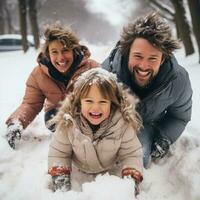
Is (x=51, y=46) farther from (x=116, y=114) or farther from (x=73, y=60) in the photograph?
(x=116, y=114)

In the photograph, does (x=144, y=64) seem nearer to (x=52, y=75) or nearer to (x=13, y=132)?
(x=52, y=75)

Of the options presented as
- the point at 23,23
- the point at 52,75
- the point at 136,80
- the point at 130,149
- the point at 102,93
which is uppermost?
the point at 102,93

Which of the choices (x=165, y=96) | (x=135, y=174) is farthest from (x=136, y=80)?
(x=135, y=174)

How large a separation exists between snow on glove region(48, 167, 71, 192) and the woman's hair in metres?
1.37

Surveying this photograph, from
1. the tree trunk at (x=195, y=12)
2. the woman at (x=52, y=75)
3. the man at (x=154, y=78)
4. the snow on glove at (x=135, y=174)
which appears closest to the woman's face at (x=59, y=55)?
the woman at (x=52, y=75)

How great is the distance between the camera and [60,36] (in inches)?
147

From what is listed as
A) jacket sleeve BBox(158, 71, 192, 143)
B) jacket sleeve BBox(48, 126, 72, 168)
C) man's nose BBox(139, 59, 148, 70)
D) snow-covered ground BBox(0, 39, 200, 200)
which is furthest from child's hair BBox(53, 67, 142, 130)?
jacket sleeve BBox(158, 71, 192, 143)

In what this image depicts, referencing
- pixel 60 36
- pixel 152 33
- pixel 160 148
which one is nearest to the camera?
pixel 152 33

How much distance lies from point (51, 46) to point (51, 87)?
418 millimetres

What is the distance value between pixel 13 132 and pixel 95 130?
117cm

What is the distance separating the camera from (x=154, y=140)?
3625mm

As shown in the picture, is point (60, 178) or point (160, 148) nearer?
point (60, 178)

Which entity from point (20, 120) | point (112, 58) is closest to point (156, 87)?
point (112, 58)

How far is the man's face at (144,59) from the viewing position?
311 centimetres
